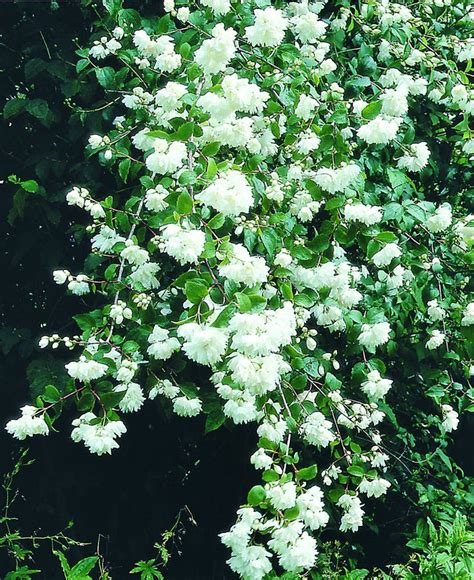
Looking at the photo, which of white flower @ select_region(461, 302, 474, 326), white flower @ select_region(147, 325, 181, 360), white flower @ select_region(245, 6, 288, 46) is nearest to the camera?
white flower @ select_region(147, 325, 181, 360)

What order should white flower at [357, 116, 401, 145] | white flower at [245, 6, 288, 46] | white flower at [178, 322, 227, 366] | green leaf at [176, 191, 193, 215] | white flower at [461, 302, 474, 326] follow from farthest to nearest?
1. white flower at [461, 302, 474, 326]
2. white flower at [357, 116, 401, 145]
3. white flower at [245, 6, 288, 46]
4. green leaf at [176, 191, 193, 215]
5. white flower at [178, 322, 227, 366]

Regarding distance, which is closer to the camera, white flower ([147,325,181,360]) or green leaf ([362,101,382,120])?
white flower ([147,325,181,360])

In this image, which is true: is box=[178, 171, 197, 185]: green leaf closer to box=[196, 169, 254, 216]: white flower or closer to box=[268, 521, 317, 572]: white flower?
box=[196, 169, 254, 216]: white flower

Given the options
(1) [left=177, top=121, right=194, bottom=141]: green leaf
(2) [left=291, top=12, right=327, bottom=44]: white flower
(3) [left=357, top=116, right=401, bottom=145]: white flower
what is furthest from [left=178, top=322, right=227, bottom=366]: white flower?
(2) [left=291, top=12, right=327, bottom=44]: white flower

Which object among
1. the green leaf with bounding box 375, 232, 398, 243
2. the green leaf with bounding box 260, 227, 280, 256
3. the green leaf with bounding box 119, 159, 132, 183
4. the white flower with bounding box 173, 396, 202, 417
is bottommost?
the white flower with bounding box 173, 396, 202, 417

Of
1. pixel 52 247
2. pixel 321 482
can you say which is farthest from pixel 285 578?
pixel 52 247

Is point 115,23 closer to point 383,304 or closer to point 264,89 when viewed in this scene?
point 264,89

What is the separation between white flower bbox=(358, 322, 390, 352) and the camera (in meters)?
2.41

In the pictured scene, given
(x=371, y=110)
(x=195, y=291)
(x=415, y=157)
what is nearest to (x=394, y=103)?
(x=371, y=110)

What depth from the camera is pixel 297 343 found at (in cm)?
224

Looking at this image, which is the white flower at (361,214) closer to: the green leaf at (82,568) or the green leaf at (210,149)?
the green leaf at (210,149)

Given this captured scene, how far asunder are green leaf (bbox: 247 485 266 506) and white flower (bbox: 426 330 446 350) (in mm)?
938

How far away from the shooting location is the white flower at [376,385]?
7.69ft

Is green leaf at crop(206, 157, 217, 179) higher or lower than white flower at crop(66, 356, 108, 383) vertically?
higher
